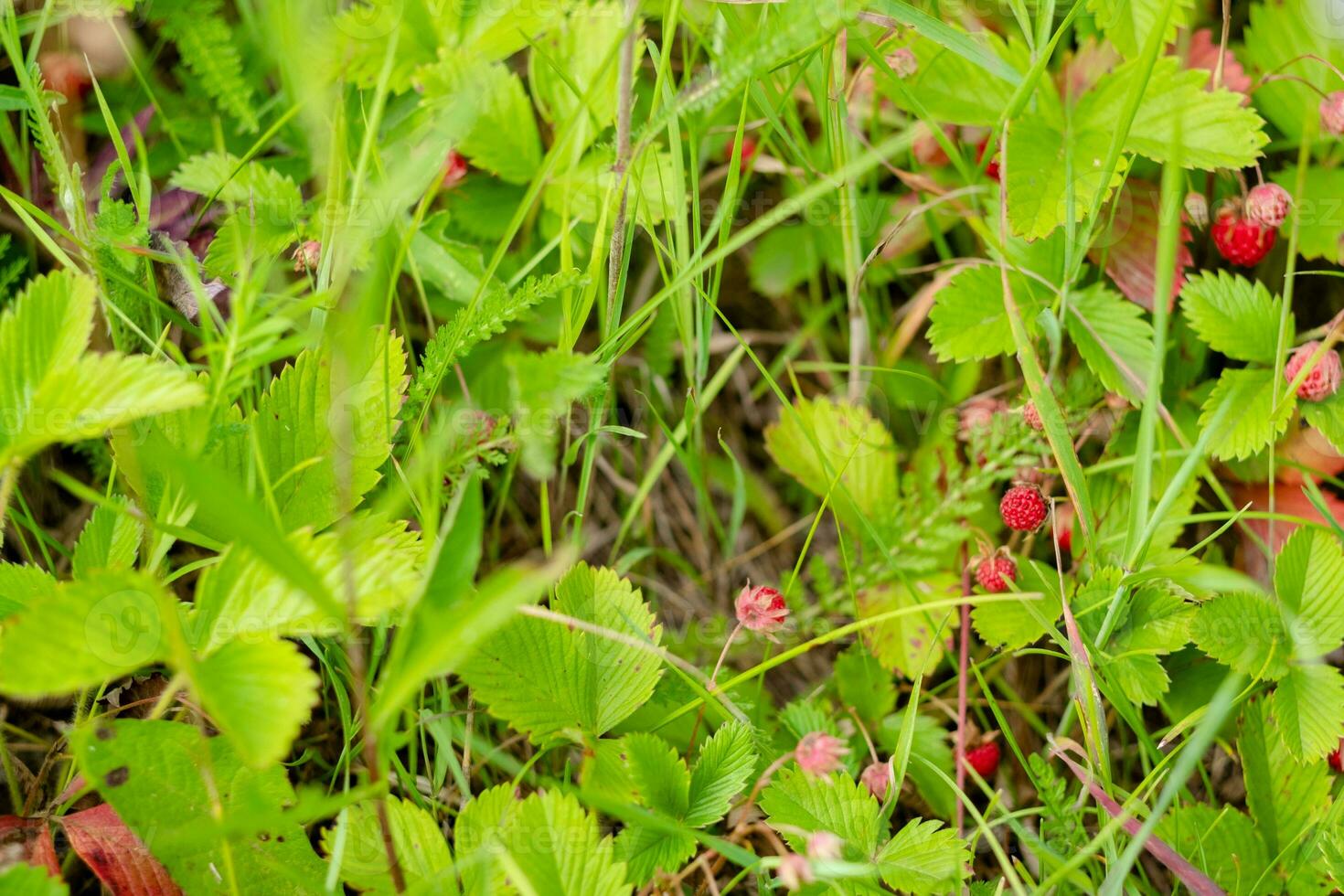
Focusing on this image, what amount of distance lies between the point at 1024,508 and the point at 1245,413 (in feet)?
1.12

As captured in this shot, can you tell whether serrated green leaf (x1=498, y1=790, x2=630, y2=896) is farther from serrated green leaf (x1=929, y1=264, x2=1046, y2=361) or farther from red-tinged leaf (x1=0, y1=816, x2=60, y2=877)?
serrated green leaf (x1=929, y1=264, x2=1046, y2=361)

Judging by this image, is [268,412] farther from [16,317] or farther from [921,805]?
[921,805]

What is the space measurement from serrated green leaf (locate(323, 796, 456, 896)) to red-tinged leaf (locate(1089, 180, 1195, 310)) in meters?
1.23

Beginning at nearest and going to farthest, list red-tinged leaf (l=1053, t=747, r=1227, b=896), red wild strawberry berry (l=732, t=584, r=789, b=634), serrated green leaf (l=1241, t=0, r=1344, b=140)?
red-tinged leaf (l=1053, t=747, r=1227, b=896)
red wild strawberry berry (l=732, t=584, r=789, b=634)
serrated green leaf (l=1241, t=0, r=1344, b=140)

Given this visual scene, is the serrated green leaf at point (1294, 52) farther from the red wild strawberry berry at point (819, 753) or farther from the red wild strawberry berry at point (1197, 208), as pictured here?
the red wild strawberry berry at point (819, 753)

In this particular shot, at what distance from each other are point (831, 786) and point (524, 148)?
103 cm

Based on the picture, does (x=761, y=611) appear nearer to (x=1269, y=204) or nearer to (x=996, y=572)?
(x=996, y=572)

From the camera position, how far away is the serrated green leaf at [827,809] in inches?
46.1

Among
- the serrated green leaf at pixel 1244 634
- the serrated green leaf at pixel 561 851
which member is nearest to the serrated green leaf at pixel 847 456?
the serrated green leaf at pixel 1244 634

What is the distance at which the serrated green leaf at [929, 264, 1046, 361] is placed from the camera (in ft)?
4.83

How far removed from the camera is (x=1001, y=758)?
1570mm

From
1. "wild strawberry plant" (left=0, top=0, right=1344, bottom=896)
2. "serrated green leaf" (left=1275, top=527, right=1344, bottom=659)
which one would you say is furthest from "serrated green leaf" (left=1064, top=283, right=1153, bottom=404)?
"serrated green leaf" (left=1275, top=527, right=1344, bottom=659)

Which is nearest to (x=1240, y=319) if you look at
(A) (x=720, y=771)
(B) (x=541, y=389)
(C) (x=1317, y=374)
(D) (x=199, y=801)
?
(C) (x=1317, y=374)

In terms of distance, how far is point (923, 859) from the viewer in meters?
1.17
